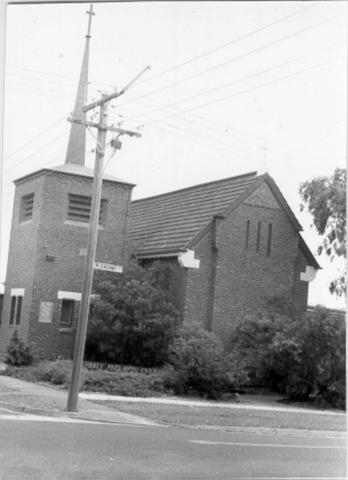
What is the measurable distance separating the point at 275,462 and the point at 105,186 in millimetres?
11351

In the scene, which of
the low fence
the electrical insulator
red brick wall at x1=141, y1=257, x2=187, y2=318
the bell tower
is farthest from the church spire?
the low fence

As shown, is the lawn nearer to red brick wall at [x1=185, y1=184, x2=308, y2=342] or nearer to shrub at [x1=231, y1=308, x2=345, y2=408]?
shrub at [x1=231, y1=308, x2=345, y2=408]

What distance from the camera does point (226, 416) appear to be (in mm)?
15281

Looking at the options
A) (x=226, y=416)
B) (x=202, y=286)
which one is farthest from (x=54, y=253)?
(x=226, y=416)

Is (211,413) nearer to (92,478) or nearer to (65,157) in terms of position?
(65,157)

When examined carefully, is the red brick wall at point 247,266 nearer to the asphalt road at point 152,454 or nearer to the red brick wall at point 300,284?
the red brick wall at point 300,284

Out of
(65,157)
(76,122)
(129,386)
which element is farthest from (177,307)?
(76,122)

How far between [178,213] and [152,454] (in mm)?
8251

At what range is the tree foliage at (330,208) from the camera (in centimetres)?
851

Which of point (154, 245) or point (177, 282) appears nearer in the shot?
point (177, 282)

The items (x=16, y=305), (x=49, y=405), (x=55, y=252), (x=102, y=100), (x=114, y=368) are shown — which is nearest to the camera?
(x=102, y=100)

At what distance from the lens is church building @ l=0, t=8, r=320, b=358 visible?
40.7 feet

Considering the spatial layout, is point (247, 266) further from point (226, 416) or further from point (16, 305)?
point (16, 305)

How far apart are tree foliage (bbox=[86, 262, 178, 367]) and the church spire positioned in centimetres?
504
